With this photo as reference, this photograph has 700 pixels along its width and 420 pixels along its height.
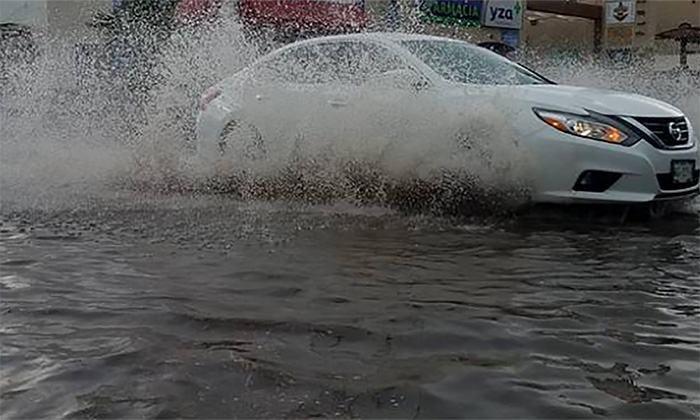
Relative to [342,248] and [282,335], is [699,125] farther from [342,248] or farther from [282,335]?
[282,335]

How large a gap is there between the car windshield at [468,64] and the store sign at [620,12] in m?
Result: 20.8

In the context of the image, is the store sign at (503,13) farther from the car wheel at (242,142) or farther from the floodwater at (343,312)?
the floodwater at (343,312)

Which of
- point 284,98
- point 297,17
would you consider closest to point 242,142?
point 284,98

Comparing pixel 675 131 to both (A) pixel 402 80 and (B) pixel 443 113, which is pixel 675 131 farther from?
(A) pixel 402 80

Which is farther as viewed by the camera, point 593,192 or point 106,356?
point 593,192

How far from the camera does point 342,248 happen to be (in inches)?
202

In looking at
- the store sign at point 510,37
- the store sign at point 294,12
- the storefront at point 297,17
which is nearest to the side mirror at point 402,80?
the storefront at point 297,17

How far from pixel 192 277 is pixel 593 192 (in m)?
2.73

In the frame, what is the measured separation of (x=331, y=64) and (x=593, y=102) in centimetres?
210

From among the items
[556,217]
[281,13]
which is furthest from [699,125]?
[281,13]

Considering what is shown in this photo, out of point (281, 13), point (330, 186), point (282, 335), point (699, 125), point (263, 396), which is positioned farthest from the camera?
point (281, 13)

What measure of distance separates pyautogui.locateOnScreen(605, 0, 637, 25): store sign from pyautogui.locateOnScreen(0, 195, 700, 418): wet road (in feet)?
72.3

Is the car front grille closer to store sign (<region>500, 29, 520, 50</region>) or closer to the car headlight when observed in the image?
the car headlight

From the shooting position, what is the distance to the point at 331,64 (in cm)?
713
